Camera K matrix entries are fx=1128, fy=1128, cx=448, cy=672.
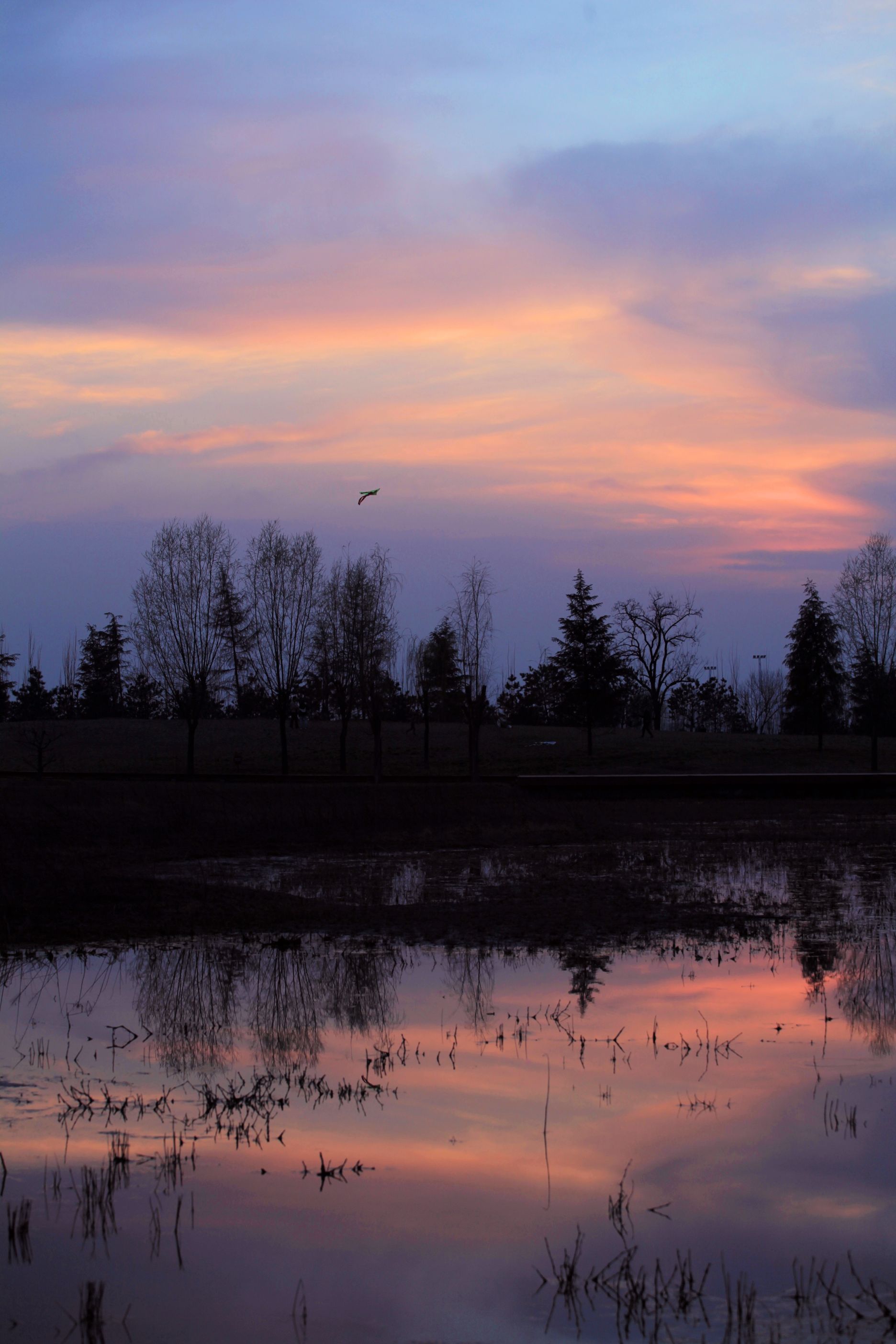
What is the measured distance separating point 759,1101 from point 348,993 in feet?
12.7

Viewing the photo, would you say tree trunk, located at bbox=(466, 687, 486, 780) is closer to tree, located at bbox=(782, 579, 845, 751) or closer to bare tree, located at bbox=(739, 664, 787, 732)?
tree, located at bbox=(782, 579, 845, 751)

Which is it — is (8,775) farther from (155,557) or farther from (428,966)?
(428,966)

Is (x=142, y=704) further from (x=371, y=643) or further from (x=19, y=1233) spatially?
(x=19, y=1233)

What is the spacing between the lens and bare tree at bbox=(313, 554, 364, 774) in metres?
53.2

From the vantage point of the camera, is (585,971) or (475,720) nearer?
(585,971)

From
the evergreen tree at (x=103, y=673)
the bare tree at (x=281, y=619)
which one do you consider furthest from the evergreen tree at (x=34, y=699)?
the bare tree at (x=281, y=619)

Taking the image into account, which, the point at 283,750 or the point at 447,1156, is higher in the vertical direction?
the point at 283,750

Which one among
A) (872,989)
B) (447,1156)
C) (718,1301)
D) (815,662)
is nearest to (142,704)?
(815,662)

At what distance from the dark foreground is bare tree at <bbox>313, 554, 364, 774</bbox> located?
15.6 meters

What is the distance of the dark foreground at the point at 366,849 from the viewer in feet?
42.7

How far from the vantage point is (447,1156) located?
5848 millimetres

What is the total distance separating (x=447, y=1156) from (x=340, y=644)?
48765 millimetres

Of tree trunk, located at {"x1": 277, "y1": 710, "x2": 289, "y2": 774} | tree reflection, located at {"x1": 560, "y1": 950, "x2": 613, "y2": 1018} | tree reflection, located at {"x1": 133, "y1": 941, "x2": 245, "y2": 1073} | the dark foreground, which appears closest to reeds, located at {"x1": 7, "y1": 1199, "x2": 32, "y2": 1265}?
tree reflection, located at {"x1": 133, "y1": 941, "x2": 245, "y2": 1073}

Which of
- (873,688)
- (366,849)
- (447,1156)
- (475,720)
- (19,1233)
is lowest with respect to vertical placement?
(366,849)
